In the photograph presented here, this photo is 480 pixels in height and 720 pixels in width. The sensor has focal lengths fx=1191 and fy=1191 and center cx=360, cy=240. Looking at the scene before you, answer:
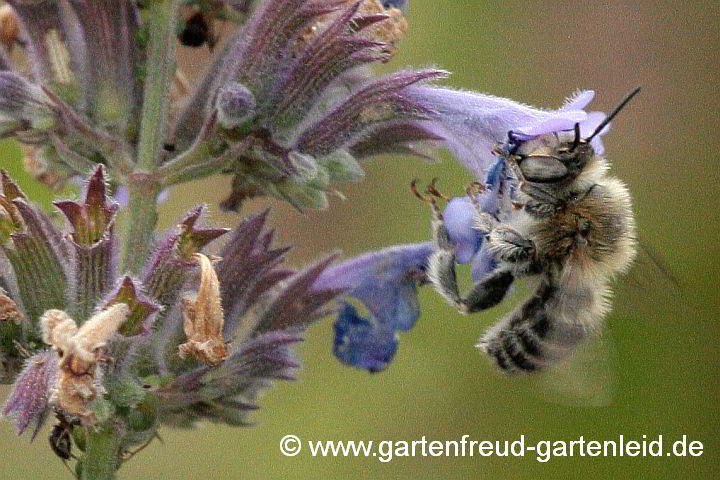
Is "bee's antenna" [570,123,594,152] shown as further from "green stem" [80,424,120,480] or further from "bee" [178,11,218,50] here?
"green stem" [80,424,120,480]

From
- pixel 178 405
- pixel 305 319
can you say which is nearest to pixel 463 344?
pixel 305 319

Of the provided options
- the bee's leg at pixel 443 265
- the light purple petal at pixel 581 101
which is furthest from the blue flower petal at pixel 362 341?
the light purple petal at pixel 581 101

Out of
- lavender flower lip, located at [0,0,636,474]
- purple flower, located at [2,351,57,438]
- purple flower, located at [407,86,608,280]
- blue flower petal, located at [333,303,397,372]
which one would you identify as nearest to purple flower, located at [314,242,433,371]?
blue flower petal, located at [333,303,397,372]

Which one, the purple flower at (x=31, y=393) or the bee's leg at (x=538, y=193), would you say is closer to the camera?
the purple flower at (x=31, y=393)

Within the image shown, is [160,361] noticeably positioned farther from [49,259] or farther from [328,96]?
[328,96]

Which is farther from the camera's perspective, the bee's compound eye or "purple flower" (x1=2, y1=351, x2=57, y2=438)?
the bee's compound eye

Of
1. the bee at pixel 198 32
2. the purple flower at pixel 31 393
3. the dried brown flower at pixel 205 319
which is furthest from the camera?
the bee at pixel 198 32

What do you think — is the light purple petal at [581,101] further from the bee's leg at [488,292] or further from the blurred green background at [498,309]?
the blurred green background at [498,309]
